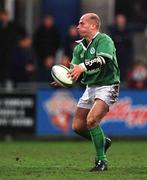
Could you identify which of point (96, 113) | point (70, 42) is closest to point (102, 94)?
point (96, 113)

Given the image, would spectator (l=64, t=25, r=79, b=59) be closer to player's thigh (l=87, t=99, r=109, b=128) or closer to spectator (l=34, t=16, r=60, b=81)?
spectator (l=34, t=16, r=60, b=81)

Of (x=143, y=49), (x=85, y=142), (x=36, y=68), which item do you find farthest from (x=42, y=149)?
(x=143, y=49)

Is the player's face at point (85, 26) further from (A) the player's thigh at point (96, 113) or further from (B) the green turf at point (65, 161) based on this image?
(B) the green turf at point (65, 161)

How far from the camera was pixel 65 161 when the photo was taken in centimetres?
1379

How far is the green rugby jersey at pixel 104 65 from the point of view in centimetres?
1170

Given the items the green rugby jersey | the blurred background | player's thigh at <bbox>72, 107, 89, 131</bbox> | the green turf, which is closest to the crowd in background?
the blurred background

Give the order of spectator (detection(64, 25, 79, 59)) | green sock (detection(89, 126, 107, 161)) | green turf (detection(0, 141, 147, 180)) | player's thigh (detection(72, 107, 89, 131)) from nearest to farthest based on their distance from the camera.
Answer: green turf (detection(0, 141, 147, 180))
green sock (detection(89, 126, 107, 161))
player's thigh (detection(72, 107, 89, 131))
spectator (detection(64, 25, 79, 59))

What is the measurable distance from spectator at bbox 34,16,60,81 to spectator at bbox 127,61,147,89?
2.04m

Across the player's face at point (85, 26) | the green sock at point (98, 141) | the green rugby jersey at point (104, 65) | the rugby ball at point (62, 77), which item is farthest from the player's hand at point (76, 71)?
the green sock at point (98, 141)

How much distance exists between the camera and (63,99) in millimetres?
20797

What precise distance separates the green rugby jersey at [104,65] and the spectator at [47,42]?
893 cm

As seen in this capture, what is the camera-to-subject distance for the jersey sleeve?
11.6 m

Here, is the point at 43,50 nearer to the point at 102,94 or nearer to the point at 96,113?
the point at 102,94

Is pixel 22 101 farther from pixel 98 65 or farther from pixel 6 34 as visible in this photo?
pixel 98 65
